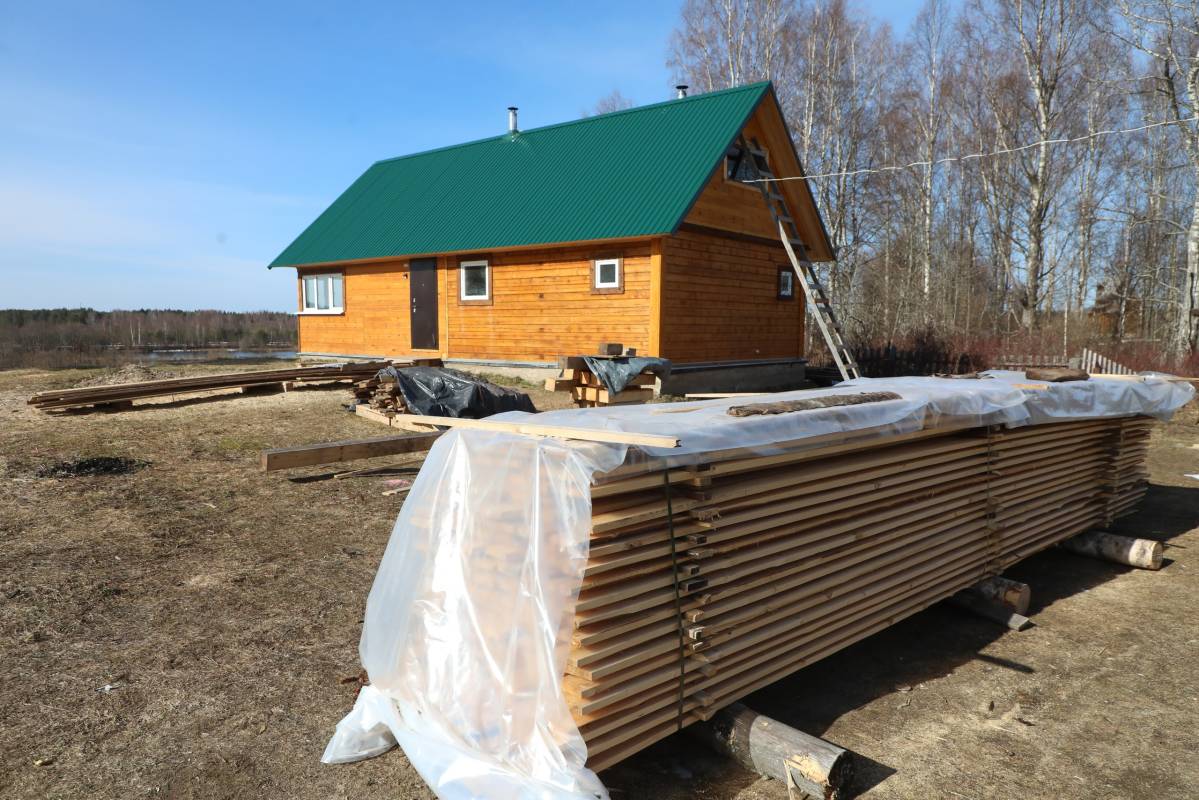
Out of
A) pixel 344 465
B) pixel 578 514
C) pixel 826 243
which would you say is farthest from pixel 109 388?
pixel 826 243

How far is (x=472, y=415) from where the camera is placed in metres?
10.2

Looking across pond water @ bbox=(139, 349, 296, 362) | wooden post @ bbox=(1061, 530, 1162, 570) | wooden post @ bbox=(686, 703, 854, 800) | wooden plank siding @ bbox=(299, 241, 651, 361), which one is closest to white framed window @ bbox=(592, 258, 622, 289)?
wooden plank siding @ bbox=(299, 241, 651, 361)

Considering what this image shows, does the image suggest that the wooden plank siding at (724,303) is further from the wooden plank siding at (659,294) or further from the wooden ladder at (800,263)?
the wooden ladder at (800,263)

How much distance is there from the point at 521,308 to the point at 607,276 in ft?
7.67

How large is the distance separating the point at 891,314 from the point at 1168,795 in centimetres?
2836

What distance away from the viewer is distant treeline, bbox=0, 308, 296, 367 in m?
Result: 28.7

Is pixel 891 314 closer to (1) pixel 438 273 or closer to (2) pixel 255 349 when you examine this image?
(1) pixel 438 273

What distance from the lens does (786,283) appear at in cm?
1825

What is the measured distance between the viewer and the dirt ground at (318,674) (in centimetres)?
330

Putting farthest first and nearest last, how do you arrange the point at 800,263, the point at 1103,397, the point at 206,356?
the point at 206,356 → the point at 800,263 → the point at 1103,397

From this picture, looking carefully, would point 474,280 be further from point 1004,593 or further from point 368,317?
point 1004,593

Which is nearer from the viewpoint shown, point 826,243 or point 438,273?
point 438,273

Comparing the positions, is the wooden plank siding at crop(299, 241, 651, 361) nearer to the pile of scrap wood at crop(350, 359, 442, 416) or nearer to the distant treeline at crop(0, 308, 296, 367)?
the pile of scrap wood at crop(350, 359, 442, 416)

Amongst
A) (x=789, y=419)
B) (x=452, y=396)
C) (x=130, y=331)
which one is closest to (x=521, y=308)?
(x=452, y=396)
